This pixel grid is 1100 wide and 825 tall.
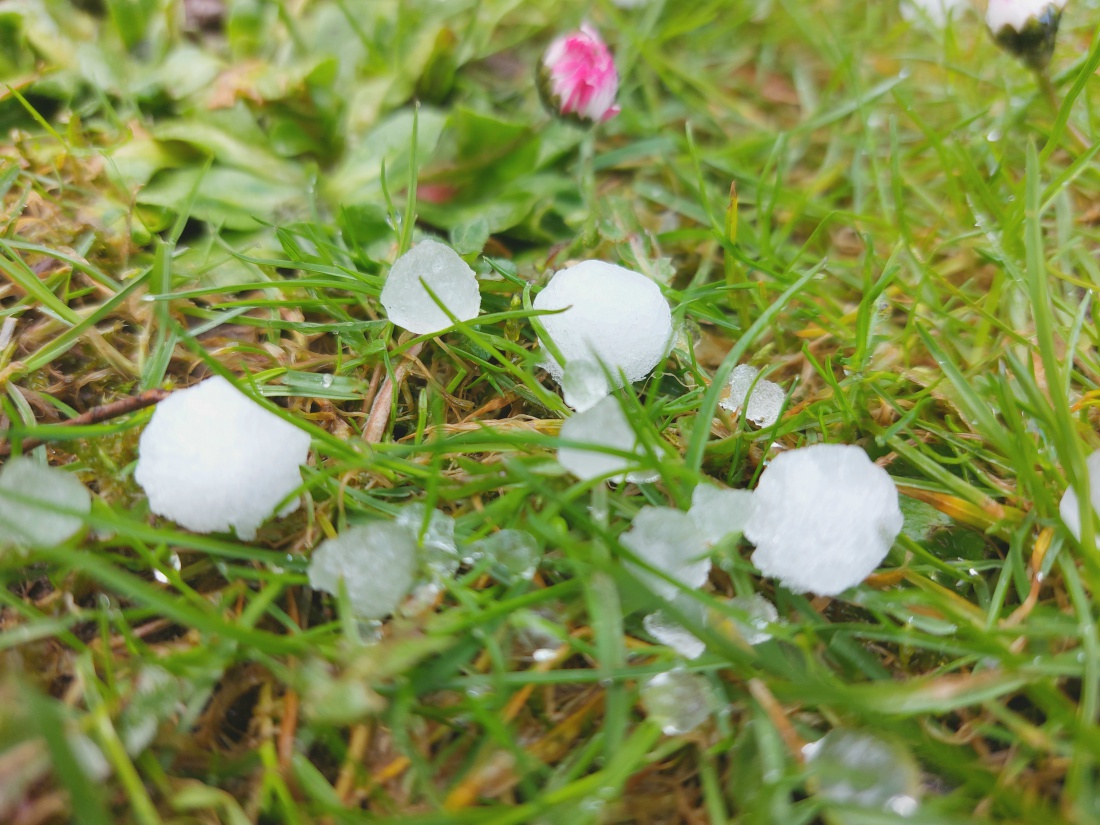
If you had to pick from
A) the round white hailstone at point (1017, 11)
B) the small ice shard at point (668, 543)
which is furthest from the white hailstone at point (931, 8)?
the small ice shard at point (668, 543)

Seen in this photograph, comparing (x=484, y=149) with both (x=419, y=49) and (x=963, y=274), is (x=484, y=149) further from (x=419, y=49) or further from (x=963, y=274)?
(x=963, y=274)

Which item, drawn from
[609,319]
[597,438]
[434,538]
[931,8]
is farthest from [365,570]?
[931,8]

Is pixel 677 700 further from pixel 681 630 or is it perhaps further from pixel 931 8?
pixel 931 8

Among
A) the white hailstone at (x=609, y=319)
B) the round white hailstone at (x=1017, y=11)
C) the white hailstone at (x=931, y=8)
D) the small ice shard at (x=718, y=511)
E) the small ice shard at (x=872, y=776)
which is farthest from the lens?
the white hailstone at (x=931, y=8)

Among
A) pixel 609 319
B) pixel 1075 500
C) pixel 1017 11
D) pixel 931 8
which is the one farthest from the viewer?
pixel 931 8

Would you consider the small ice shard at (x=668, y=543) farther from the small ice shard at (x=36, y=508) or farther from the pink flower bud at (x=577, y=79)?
the pink flower bud at (x=577, y=79)

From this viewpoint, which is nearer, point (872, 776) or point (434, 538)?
point (872, 776)

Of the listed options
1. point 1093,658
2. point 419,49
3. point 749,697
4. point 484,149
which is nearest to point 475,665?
point 749,697

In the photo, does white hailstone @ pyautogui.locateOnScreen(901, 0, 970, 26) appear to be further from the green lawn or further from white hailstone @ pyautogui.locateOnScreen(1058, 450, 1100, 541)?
white hailstone @ pyautogui.locateOnScreen(1058, 450, 1100, 541)
